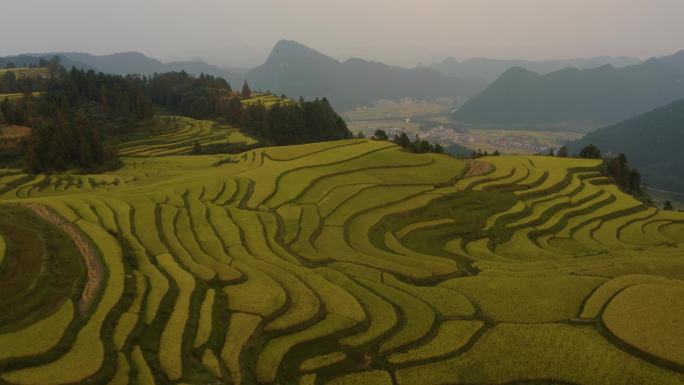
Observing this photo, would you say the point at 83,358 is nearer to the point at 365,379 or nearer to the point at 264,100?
the point at 365,379

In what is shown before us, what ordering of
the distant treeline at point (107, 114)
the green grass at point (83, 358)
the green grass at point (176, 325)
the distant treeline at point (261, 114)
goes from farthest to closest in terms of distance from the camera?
the distant treeline at point (261, 114), the distant treeline at point (107, 114), the green grass at point (176, 325), the green grass at point (83, 358)

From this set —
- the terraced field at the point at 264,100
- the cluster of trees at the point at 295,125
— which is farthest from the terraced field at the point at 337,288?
the terraced field at the point at 264,100

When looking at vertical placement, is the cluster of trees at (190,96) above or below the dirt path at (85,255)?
above

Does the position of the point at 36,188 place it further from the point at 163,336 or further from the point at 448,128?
the point at 448,128

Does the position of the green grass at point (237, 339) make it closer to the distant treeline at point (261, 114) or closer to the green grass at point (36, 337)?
the green grass at point (36, 337)

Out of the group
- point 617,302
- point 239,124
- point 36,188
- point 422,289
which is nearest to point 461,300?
point 422,289

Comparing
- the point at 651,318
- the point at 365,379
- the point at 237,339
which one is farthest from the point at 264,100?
the point at 365,379
